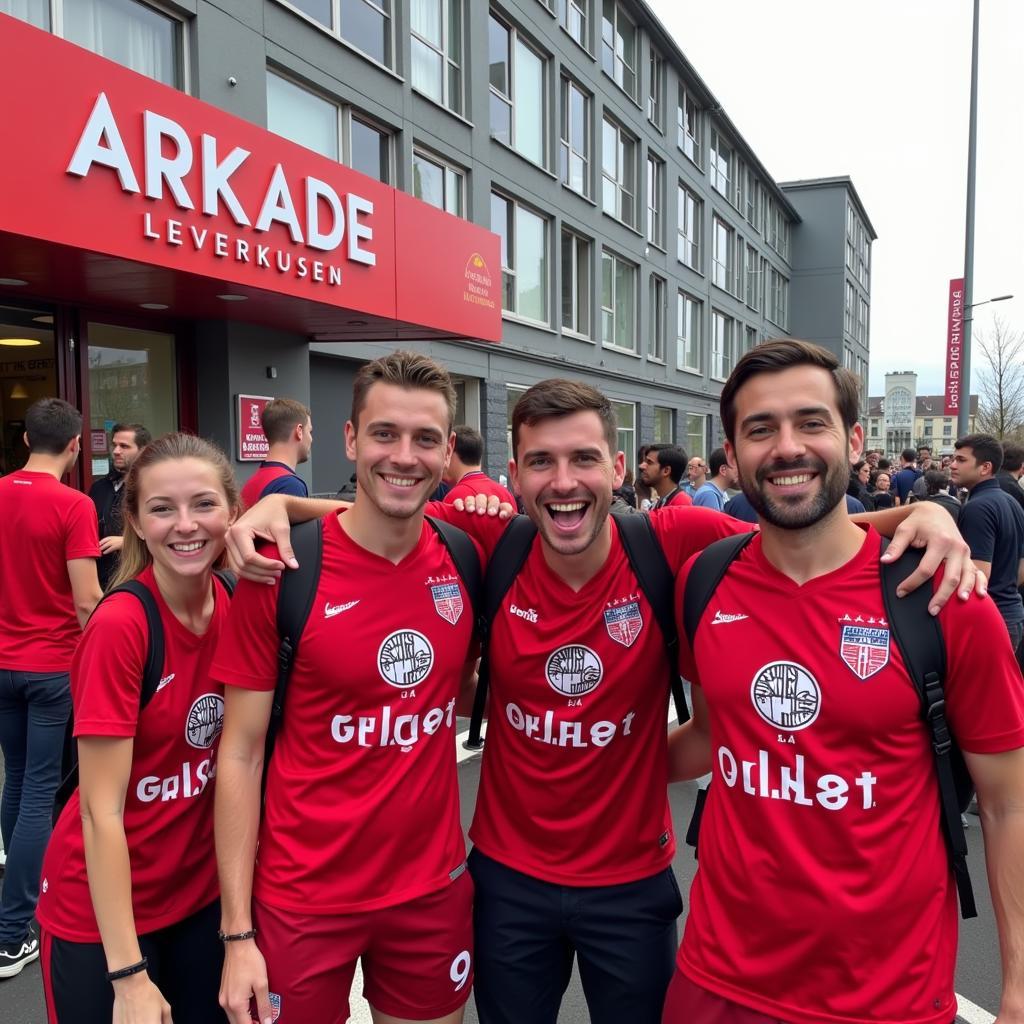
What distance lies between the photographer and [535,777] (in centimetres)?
217

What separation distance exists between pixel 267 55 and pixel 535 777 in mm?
10311

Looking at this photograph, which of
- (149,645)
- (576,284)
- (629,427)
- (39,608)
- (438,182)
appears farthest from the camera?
(629,427)

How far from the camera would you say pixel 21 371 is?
761cm

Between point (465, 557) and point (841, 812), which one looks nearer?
point (841, 812)

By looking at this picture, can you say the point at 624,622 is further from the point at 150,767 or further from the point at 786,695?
the point at 150,767

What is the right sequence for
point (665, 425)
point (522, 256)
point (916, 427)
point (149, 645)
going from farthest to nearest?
point (916, 427) → point (665, 425) → point (522, 256) → point (149, 645)

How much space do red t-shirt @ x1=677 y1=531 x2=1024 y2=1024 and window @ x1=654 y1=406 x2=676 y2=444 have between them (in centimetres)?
2306

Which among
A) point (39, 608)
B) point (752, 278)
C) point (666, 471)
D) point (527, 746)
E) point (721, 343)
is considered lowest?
point (527, 746)

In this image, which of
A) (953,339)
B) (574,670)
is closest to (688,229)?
(953,339)

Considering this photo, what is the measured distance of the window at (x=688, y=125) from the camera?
981 inches

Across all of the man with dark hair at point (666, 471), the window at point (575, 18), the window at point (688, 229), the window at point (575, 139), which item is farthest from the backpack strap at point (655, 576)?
the window at point (688, 229)

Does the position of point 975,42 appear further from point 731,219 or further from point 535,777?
point 535,777

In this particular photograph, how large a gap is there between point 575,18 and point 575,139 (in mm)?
2592

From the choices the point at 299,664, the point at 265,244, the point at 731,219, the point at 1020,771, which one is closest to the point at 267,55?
the point at 265,244
